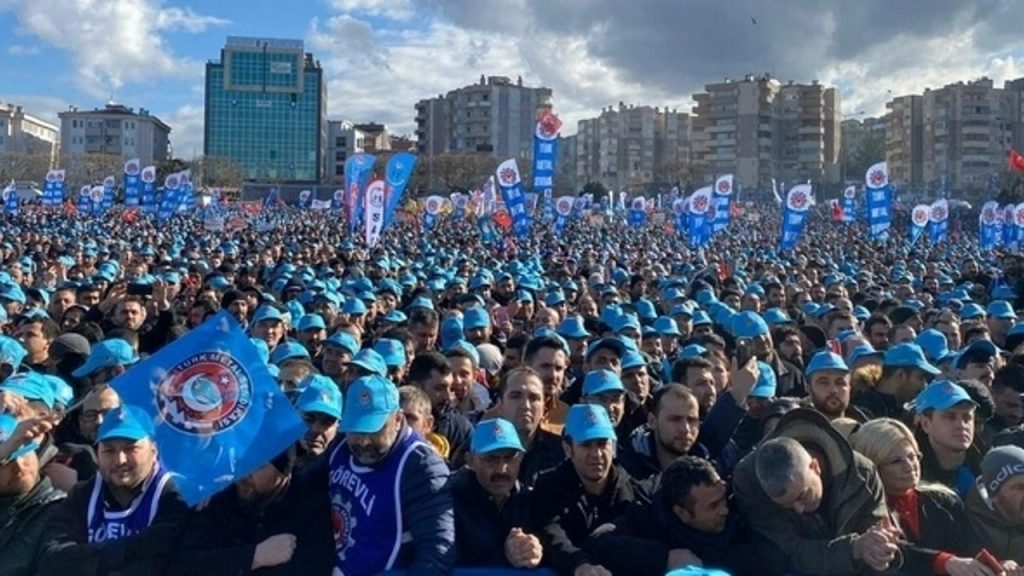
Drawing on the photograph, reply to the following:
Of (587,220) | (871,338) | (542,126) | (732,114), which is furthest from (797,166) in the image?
(871,338)

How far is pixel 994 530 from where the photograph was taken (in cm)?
373

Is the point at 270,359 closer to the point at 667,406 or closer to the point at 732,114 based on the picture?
the point at 667,406

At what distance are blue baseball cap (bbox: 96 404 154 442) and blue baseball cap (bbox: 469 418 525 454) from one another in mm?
1250

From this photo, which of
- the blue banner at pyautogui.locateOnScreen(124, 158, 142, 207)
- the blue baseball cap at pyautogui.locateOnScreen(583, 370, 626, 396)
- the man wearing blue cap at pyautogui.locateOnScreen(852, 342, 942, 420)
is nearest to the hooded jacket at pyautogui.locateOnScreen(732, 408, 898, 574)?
the blue baseball cap at pyautogui.locateOnScreen(583, 370, 626, 396)

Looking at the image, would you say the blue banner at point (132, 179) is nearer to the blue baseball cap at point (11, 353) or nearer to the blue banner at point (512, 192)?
the blue banner at point (512, 192)

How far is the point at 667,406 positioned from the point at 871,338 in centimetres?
595

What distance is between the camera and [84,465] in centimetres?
482

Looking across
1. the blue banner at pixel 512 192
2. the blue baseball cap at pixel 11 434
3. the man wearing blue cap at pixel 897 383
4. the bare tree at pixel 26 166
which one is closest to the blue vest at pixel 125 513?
the blue baseball cap at pixel 11 434

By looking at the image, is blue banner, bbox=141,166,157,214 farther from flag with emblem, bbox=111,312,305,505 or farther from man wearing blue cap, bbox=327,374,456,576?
man wearing blue cap, bbox=327,374,456,576

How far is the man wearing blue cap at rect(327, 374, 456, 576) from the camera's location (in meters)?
3.75

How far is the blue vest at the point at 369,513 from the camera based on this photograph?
380 cm

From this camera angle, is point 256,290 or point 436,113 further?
point 436,113

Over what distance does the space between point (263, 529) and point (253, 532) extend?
0.13ft

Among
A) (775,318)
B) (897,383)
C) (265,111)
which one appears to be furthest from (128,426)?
(265,111)
